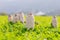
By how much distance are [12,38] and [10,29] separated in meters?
3.85

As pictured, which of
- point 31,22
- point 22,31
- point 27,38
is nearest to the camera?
point 27,38

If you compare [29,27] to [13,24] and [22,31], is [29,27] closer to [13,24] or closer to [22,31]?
[22,31]

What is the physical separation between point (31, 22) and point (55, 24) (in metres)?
2.81

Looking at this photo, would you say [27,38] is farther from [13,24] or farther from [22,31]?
[13,24]

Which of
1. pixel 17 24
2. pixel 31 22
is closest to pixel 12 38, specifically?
pixel 31 22

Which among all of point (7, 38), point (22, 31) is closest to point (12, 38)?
point (7, 38)

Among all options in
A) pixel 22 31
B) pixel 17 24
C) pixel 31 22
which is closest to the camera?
pixel 22 31

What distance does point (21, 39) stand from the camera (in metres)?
13.9

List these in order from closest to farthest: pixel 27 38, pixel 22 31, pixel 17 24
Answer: pixel 27 38 → pixel 22 31 → pixel 17 24

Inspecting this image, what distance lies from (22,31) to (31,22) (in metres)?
1.37

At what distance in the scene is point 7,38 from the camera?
45.3 feet

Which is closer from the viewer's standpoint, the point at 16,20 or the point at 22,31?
the point at 22,31

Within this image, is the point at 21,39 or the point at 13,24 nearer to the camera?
the point at 21,39

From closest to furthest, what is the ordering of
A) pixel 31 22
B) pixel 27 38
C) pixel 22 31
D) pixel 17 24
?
pixel 27 38 → pixel 22 31 → pixel 31 22 → pixel 17 24
